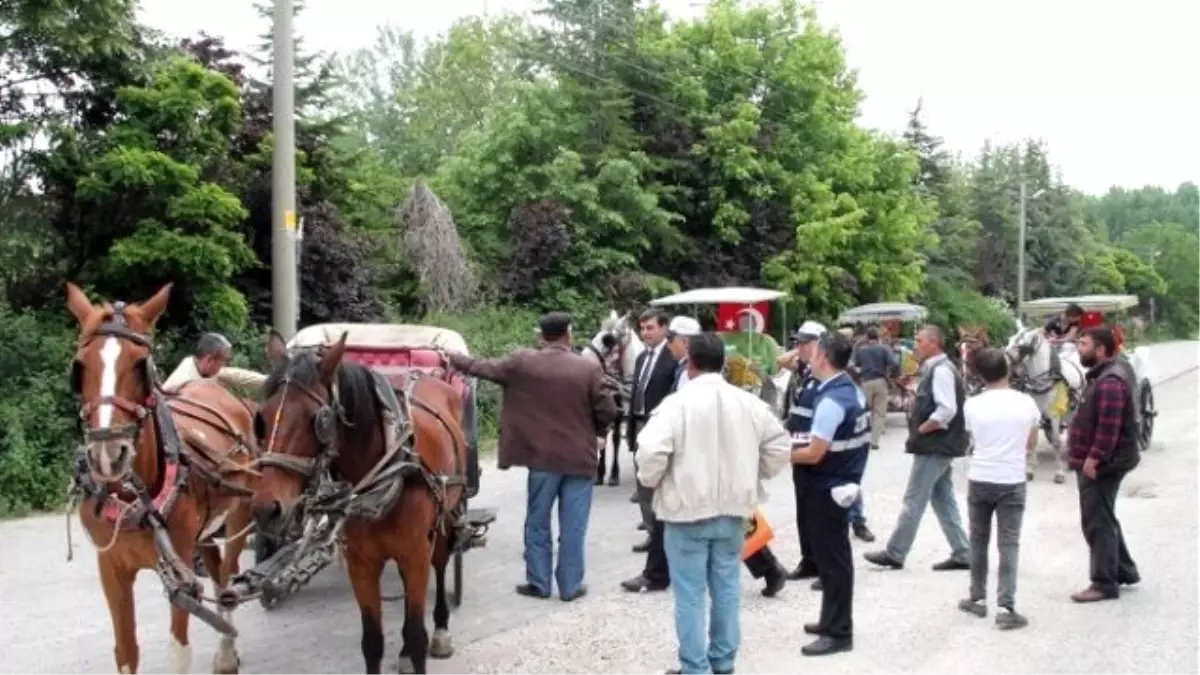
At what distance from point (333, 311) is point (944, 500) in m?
10.5

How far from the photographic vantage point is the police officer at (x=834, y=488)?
7.00m

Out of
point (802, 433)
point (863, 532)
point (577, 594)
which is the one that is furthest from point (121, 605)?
point (863, 532)

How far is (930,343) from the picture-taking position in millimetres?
9703

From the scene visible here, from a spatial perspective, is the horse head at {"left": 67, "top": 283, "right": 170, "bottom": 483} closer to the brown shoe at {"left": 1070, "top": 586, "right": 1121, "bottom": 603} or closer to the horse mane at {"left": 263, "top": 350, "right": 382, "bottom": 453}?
the horse mane at {"left": 263, "top": 350, "right": 382, "bottom": 453}

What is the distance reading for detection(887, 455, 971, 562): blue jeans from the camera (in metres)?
9.14

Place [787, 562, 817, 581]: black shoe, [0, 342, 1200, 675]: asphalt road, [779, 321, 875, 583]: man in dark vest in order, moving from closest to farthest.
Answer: [0, 342, 1200, 675]: asphalt road → [779, 321, 875, 583]: man in dark vest → [787, 562, 817, 581]: black shoe

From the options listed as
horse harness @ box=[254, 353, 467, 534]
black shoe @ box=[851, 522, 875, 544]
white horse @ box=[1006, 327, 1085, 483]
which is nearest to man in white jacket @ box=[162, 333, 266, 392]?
horse harness @ box=[254, 353, 467, 534]

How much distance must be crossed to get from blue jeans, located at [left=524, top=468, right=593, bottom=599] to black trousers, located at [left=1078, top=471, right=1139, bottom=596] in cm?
351

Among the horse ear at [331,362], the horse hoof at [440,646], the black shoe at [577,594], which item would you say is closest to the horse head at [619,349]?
the black shoe at [577,594]

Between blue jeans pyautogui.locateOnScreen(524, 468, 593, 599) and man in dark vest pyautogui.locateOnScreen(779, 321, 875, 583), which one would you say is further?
blue jeans pyautogui.locateOnScreen(524, 468, 593, 599)

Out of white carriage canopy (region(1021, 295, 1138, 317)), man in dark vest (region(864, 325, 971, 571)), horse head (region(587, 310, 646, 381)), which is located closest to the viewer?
man in dark vest (region(864, 325, 971, 571))

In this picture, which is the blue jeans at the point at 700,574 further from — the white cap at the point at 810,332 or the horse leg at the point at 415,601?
the white cap at the point at 810,332

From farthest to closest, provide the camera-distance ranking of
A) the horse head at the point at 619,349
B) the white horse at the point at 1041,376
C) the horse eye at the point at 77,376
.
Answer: the white horse at the point at 1041,376 < the horse head at the point at 619,349 < the horse eye at the point at 77,376

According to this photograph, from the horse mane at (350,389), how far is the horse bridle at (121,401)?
0.50m
